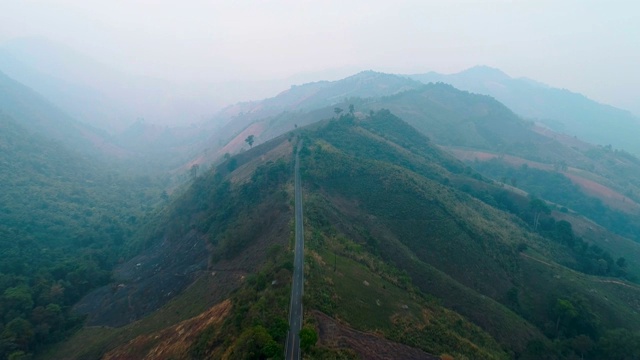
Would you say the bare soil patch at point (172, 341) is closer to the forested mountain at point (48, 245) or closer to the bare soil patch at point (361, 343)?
the bare soil patch at point (361, 343)

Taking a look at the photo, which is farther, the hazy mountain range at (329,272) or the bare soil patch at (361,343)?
the hazy mountain range at (329,272)

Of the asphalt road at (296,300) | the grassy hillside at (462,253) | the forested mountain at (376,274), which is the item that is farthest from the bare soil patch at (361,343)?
the asphalt road at (296,300)

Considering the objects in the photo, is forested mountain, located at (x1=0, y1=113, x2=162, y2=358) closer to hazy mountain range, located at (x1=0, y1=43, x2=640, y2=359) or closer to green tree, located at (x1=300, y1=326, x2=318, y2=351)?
hazy mountain range, located at (x1=0, y1=43, x2=640, y2=359)

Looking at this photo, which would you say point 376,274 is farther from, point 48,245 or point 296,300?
point 48,245

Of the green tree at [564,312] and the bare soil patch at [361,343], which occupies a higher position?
the bare soil patch at [361,343]

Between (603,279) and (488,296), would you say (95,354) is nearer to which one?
(488,296)

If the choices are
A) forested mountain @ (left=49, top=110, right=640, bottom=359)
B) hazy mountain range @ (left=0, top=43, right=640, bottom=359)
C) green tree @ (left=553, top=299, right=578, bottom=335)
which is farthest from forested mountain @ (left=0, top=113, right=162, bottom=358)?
green tree @ (left=553, top=299, right=578, bottom=335)

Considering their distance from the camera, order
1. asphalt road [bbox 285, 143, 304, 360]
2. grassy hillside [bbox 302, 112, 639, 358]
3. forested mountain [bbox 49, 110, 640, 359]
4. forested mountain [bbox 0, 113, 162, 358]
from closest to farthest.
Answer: asphalt road [bbox 285, 143, 304, 360]
forested mountain [bbox 49, 110, 640, 359]
grassy hillside [bbox 302, 112, 639, 358]
forested mountain [bbox 0, 113, 162, 358]
